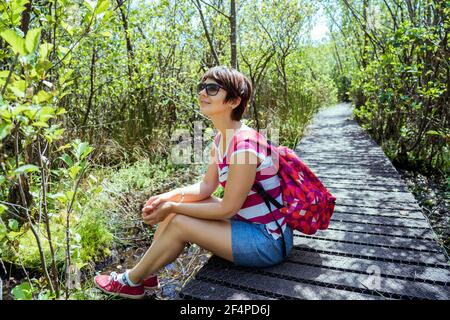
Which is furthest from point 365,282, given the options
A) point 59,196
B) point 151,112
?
point 151,112

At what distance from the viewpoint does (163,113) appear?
6.09m

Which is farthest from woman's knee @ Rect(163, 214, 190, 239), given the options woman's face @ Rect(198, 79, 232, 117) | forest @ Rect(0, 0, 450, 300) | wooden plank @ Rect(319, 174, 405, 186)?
wooden plank @ Rect(319, 174, 405, 186)

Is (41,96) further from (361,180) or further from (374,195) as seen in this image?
(361,180)

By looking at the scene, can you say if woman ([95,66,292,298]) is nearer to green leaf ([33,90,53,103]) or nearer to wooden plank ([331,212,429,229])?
green leaf ([33,90,53,103])

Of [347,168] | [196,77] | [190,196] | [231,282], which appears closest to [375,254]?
[231,282]

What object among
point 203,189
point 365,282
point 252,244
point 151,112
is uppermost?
point 151,112

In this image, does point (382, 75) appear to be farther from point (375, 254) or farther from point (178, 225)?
point (178, 225)

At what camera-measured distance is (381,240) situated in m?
2.48

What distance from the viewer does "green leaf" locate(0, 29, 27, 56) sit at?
110 centimetres

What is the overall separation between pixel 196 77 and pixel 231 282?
4616mm

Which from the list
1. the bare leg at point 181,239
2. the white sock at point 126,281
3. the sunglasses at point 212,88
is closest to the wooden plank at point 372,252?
the bare leg at point 181,239

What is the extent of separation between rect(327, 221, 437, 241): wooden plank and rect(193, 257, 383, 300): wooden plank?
87cm

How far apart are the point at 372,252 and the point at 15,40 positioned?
86.2 inches
